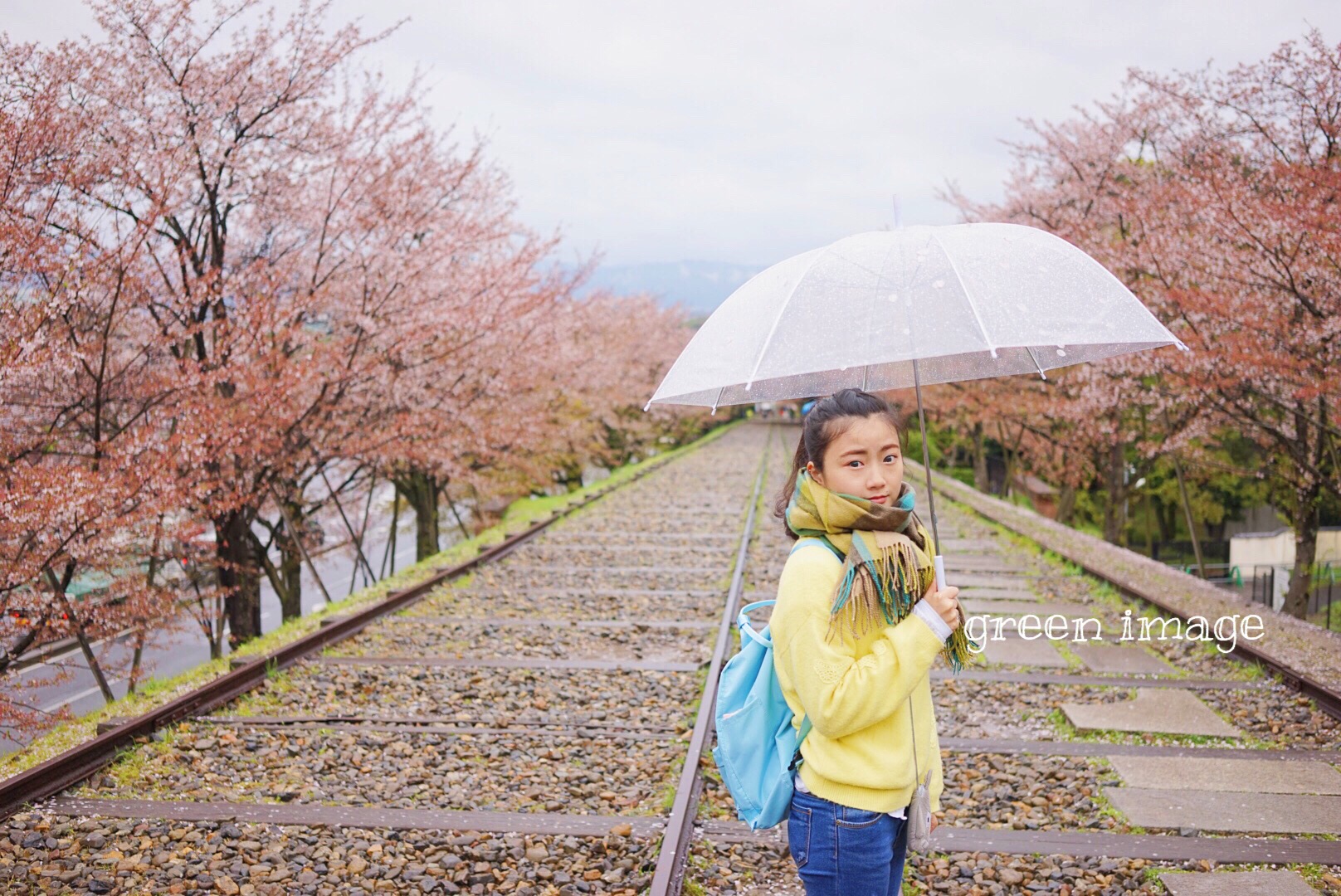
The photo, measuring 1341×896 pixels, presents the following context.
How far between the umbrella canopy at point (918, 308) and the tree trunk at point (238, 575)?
8.14m

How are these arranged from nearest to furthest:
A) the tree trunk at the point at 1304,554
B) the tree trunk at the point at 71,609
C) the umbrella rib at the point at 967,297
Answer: the umbrella rib at the point at 967,297
the tree trunk at the point at 71,609
the tree trunk at the point at 1304,554

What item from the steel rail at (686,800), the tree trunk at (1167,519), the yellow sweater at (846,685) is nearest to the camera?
the yellow sweater at (846,685)

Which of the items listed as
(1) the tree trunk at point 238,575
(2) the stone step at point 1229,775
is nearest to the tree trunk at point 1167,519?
(1) the tree trunk at point 238,575

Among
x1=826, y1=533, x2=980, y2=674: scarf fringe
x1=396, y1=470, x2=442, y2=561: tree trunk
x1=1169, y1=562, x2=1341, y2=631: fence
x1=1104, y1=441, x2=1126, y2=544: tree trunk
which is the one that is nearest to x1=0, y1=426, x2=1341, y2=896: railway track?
x1=826, y1=533, x2=980, y2=674: scarf fringe

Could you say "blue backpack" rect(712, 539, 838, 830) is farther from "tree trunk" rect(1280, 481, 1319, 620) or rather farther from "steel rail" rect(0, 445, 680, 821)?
"tree trunk" rect(1280, 481, 1319, 620)

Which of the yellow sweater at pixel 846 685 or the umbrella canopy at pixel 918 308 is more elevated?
the umbrella canopy at pixel 918 308

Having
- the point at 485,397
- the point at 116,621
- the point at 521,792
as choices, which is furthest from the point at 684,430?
the point at 521,792

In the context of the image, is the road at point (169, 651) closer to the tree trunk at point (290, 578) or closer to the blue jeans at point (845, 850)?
the tree trunk at point (290, 578)

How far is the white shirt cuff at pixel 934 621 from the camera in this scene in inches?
81.2

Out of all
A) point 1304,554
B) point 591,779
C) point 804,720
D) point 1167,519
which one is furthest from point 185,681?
point 1167,519

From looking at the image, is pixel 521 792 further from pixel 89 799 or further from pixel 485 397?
pixel 485 397

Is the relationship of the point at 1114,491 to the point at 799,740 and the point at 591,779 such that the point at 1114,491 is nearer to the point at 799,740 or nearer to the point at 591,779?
the point at 591,779

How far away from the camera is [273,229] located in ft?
35.4

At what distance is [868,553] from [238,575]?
9.78 metres
